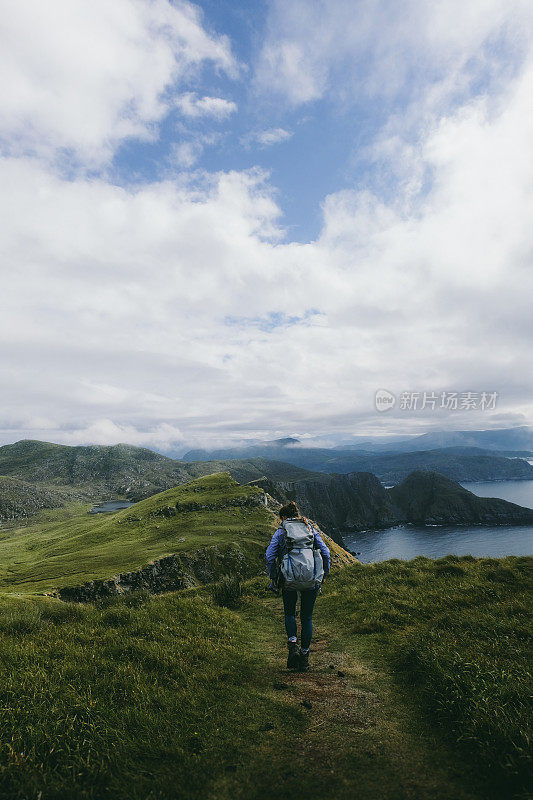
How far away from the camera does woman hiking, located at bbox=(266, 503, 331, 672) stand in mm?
8539

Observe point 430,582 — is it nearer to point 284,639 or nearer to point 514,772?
point 284,639

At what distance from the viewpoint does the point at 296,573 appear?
850 cm

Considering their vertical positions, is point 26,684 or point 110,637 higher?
point 26,684

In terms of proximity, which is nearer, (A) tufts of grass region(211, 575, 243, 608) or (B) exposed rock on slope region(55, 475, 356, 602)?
(A) tufts of grass region(211, 575, 243, 608)

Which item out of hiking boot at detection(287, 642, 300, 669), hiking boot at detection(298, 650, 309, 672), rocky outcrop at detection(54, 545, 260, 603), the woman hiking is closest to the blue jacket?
the woman hiking

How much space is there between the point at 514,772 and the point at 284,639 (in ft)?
25.9

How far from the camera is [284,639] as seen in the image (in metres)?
11.2

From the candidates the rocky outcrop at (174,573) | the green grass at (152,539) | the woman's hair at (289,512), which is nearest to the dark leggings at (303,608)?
the woman's hair at (289,512)

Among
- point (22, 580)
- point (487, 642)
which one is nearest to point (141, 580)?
point (22, 580)

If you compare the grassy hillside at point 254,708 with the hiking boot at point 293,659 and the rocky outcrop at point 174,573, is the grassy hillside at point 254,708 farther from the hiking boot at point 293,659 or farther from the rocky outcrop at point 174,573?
the rocky outcrop at point 174,573

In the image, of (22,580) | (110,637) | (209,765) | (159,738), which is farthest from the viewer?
(22,580)

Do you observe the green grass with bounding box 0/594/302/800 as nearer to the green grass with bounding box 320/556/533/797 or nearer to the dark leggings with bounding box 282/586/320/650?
the dark leggings with bounding box 282/586/320/650

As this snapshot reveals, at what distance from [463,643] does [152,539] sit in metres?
96.3

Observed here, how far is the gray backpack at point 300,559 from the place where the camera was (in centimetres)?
852
